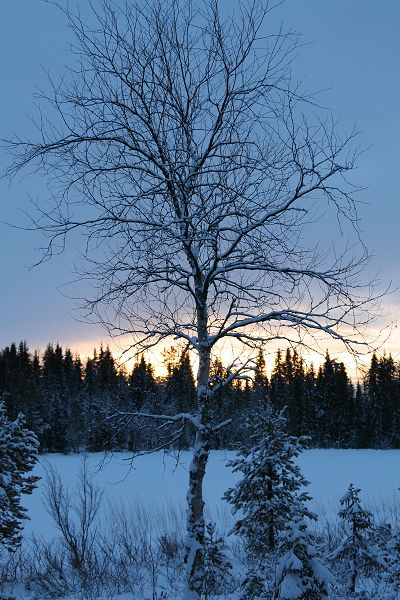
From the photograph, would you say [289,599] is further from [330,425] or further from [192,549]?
[330,425]

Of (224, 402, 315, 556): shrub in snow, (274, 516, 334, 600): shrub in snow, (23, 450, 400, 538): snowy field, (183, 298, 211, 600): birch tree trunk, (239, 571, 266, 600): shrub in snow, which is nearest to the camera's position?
(274, 516, 334, 600): shrub in snow

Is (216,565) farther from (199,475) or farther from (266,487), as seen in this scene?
(199,475)

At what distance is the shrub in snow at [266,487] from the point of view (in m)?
7.91

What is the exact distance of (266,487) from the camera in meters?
8.10

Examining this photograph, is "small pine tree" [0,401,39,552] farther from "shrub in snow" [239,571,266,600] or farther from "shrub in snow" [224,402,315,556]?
"shrub in snow" [239,571,266,600]

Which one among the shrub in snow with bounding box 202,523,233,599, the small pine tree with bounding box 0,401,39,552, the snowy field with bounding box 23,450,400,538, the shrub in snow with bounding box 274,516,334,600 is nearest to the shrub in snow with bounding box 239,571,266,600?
the shrub in snow with bounding box 274,516,334,600

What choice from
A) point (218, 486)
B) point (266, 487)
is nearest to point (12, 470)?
point (266, 487)

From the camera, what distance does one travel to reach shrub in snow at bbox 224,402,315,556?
791 cm

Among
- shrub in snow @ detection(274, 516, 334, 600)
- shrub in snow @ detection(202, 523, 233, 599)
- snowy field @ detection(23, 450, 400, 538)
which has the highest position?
shrub in snow @ detection(274, 516, 334, 600)

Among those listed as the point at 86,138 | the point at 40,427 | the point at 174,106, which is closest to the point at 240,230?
the point at 174,106

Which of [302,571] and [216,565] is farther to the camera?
[216,565]

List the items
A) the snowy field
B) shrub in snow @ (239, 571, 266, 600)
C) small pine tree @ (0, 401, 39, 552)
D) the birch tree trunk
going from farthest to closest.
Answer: the snowy field → small pine tree @ (0, 401, 39, 552) → shrub in snow @ (239, 571, 266, 600) → the birch tree trunk

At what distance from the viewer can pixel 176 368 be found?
5438mm

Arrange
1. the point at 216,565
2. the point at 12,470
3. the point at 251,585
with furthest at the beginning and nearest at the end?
the point at 12,470, the point at 216,565, the point at 251,585
